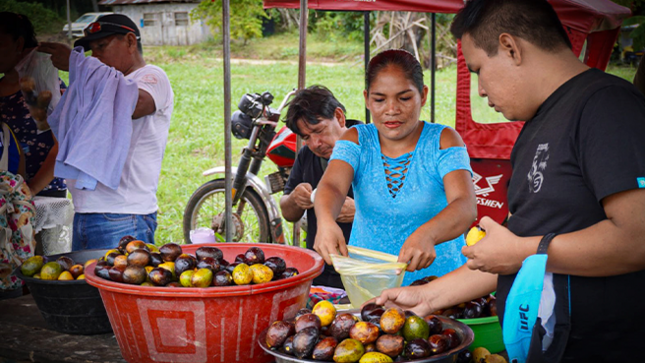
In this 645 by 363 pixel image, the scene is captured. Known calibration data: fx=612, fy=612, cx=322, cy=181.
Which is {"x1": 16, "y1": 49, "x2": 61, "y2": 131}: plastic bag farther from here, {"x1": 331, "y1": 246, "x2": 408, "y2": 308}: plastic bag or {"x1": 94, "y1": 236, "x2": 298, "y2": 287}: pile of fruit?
{"x1": 331, "y1": 246, "x2": 408, "y2": 308}: plastic bag

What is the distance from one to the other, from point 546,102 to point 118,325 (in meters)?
1.31

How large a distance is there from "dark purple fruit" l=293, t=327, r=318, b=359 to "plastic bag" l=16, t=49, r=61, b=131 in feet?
8.48

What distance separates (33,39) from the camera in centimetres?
342

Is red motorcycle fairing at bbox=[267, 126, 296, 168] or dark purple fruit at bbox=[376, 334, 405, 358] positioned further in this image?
red motorcycle fairing at bbox=[267, 126, 296, 168]

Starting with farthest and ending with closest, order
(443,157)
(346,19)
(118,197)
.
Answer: (346,19) → (118,197) → (443,157)

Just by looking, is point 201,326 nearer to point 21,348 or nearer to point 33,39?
point 21,348

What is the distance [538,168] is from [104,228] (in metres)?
2.22

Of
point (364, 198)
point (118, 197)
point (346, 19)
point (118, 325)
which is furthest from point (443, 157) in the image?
point (346, 19)

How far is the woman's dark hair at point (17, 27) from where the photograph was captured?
3314 mm

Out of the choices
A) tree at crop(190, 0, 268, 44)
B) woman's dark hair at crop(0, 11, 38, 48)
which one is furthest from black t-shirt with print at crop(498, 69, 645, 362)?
tree at crop(190, 0, 268, 44)

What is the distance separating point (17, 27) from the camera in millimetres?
3336

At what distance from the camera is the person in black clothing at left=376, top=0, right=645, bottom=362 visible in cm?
128

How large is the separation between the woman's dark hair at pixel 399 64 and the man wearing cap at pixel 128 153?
116cm

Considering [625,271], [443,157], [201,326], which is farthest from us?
[443,157]
